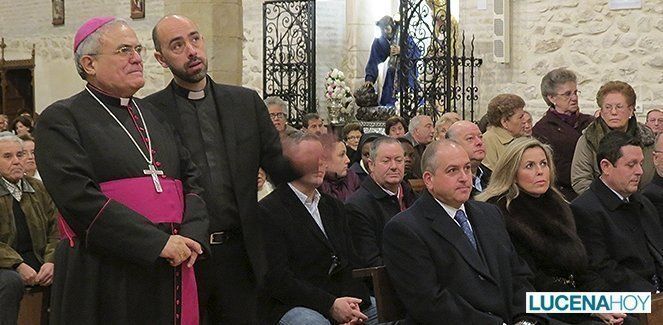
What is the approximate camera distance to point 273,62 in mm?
13688

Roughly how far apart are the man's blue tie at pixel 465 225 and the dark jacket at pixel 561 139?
2.47m

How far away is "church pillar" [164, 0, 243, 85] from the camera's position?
853 cm

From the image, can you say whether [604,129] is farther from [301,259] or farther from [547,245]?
[301,259]

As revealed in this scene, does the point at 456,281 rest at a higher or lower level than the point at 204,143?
lower

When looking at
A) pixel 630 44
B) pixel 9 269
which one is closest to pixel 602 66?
pixel 630 44

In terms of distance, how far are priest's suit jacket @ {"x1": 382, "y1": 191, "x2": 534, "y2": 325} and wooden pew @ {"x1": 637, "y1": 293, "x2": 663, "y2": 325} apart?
1.66 feet

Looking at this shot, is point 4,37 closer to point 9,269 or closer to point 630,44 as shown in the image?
point 630,44

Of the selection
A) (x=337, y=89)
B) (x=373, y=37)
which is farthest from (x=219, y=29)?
(x=373, y=37)

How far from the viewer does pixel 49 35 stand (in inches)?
667

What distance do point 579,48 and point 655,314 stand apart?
737cm

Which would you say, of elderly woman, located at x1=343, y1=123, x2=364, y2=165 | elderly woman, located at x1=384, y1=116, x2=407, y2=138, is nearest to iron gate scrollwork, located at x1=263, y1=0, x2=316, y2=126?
elderly woman, located at x1=384, y1=116, x2=407, y2=138

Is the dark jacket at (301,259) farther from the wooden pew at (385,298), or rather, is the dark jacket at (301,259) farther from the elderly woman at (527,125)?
the elderly woman at (527,125)

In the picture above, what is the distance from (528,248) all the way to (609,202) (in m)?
0.62

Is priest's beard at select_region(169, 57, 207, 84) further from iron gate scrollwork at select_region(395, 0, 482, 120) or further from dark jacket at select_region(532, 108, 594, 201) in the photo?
iron gate scrollwork at select_region(395, 0, 482, 120)
